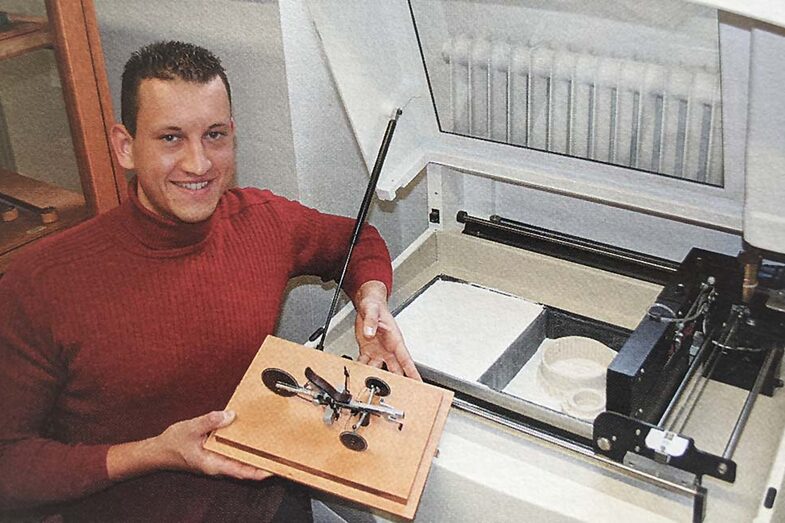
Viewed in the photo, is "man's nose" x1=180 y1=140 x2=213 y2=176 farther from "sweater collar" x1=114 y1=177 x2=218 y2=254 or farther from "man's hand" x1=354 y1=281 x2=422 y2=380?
"man's hand" x1=354 y1=281 x2=422 y2=380

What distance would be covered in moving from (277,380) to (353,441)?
0.55ft

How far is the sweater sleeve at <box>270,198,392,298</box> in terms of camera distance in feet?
5.44

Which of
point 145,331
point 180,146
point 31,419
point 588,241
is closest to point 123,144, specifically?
point 180,146

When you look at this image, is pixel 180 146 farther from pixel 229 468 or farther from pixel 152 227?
pixel 229 468

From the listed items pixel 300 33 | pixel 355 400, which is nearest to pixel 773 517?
pixel 355 400

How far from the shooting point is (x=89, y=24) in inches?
59.9

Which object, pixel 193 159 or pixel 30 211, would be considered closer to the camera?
pixel 193 159

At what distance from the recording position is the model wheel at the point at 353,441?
1.35 metres

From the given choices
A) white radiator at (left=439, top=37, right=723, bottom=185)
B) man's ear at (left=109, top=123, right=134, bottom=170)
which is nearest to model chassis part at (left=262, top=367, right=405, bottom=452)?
man's ear at (left=109, top=123, right=134, bottom=170)

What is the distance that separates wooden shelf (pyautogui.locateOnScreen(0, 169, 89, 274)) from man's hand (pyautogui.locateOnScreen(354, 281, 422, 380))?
51 centimetres

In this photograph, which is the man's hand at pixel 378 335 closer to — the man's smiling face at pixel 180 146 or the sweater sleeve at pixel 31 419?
the man's smiling face at pixel 180 146

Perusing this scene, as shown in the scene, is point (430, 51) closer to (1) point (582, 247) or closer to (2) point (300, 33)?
(2) point (300, 33)

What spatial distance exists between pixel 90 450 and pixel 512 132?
97 centimetres

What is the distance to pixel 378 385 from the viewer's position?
1435 mm
